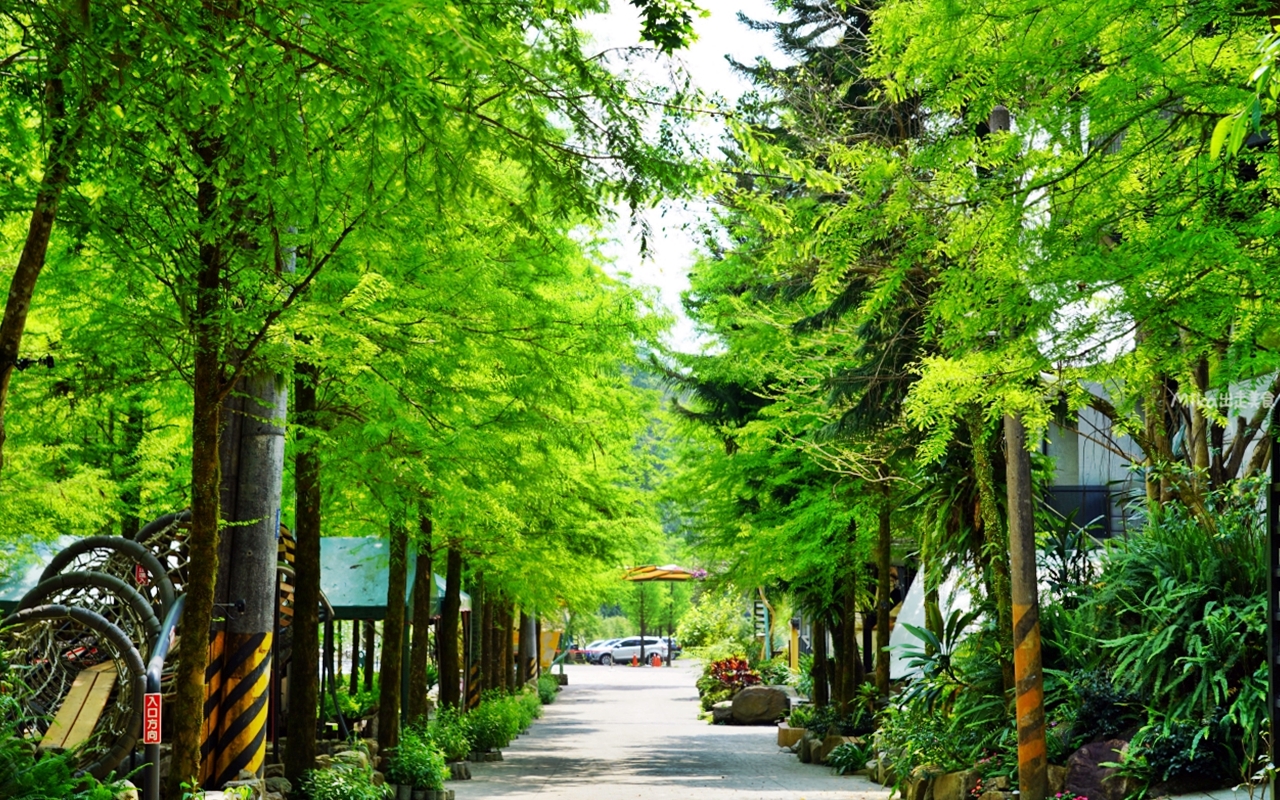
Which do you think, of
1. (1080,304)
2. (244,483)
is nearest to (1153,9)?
(1080,304)

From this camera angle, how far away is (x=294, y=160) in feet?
17.9

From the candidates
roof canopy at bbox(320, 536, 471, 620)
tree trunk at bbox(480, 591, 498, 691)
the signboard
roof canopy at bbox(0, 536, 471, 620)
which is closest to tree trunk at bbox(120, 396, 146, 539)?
roof canopy at bbox(0, 536, 471, 620)

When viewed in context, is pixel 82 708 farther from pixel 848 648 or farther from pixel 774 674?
pixel 774 674

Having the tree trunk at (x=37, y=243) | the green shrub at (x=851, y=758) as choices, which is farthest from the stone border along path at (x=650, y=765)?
the tree trunk at (x=37, y=243)

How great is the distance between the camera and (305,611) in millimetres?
12719

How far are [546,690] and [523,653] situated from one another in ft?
6.00

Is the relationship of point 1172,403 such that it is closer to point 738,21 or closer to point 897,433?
point 897,433

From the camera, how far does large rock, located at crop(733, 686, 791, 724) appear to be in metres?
32.5

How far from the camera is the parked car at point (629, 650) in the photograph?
85.5 metres

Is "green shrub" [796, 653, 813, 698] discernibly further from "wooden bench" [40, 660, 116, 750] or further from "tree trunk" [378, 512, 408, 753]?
"wooden bench" [40, 660, 116, 750]

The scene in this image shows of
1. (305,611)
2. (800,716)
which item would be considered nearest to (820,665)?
(800,716)

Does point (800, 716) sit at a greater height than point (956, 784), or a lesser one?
lesser

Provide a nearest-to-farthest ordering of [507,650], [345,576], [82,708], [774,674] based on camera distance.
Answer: [82,708]
[345,576]
[507,650]
[774,674]

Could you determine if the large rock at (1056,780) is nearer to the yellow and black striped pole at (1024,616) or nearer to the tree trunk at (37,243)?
the yellow and black striped pole at (1024,616)
